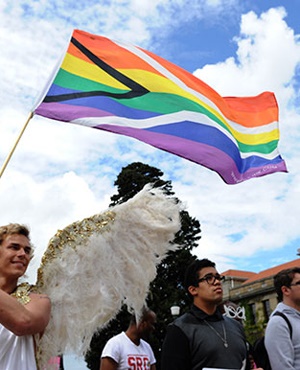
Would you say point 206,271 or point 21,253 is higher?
point 206,271

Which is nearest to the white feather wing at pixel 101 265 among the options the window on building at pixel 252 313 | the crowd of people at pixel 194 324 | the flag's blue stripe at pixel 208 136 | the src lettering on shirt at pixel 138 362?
the crowd of people at pixel 194 324

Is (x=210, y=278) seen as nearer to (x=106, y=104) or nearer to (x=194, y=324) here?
(x=194, y=324)

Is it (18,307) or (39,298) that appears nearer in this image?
(18,307)

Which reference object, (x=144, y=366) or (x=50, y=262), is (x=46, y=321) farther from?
(x=144, y=366)

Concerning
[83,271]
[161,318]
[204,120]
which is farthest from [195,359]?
[161,318]

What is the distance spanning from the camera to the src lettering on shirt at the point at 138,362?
5078 mm

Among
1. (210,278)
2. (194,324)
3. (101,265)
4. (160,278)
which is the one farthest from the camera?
(160,278)

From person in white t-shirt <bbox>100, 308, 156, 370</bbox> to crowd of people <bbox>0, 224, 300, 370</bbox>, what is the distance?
51.6 inches

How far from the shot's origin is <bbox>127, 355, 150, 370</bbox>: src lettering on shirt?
5.08 meters

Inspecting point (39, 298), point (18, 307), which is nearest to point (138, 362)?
point (39, 298)

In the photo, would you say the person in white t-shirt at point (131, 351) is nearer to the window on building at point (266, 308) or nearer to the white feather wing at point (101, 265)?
the white feather wing at point (101, 265)

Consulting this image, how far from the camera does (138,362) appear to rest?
16.9 ft

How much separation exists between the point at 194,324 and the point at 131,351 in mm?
1977

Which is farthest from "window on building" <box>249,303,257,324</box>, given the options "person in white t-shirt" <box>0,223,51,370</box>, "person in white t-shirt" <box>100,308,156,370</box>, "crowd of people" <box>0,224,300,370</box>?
"person in white t-shirt" <box>0,223,51,370</box>
